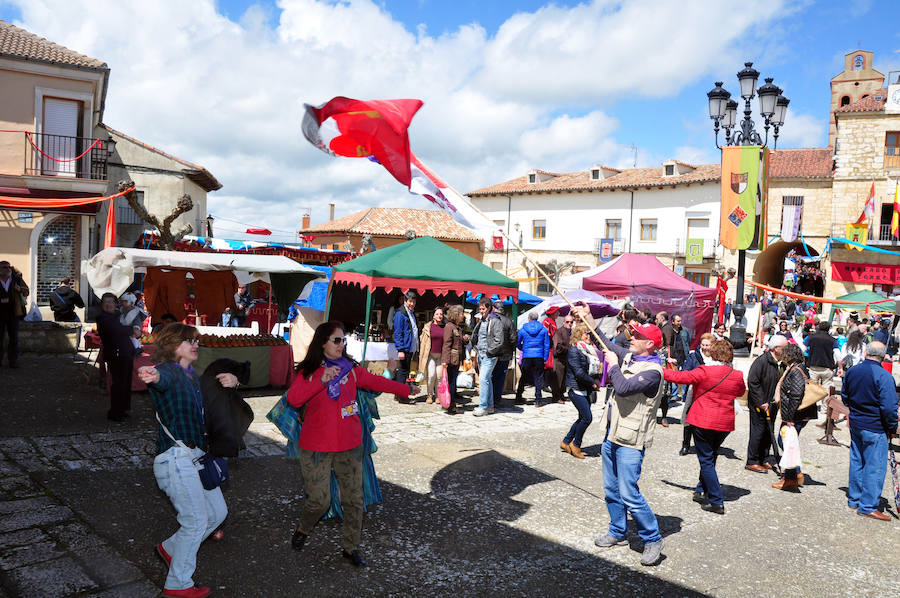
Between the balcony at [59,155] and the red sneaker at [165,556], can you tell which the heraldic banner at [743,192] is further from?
the balcony at [59,155]

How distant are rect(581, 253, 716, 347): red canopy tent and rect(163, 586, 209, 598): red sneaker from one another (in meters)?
14.2

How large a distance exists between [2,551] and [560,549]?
3.81 meters

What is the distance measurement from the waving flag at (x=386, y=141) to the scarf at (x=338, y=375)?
1848 mm

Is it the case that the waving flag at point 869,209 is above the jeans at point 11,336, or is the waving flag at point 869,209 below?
above

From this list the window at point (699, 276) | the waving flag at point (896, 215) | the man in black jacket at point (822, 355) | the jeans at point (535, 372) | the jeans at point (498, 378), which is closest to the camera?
the jeans at point (498, 378)

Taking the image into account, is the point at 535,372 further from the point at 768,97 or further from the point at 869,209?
the point at 869,209

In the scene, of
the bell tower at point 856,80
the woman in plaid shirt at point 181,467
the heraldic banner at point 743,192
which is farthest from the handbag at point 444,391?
the bell tower at point 856,80

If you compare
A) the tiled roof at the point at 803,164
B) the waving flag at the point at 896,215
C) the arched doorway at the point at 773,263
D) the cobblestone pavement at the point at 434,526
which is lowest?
the cobblestone pavement at the point at 434,526

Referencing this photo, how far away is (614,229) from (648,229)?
7.14 feet

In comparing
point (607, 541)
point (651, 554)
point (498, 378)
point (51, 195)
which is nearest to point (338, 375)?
point (607, 541)

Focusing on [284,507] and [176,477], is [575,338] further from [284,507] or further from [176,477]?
[176,477]

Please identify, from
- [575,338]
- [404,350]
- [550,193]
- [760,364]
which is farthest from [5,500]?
[550,193]

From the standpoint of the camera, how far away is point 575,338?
272 inches

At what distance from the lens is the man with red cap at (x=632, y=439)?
4766 mm
